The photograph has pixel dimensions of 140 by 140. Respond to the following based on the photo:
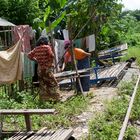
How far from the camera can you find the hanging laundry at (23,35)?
420 inches

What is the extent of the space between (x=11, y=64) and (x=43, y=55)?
0.88 m

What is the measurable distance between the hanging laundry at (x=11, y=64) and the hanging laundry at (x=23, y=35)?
2.86 feet

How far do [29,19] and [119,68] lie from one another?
4569mm

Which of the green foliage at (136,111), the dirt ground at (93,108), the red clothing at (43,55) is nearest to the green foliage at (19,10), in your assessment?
the dirt ground at (93,108)

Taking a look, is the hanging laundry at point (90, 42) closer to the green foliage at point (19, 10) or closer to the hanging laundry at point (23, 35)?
the green foliage at point (19, 10)

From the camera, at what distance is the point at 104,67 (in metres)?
16.8

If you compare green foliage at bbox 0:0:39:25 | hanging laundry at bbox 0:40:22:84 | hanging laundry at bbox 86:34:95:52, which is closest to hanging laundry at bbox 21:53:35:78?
→ hanging laundry at bbox 0:40:22:84

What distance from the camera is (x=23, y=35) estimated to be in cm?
1072

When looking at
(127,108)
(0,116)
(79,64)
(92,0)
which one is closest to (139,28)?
(92,0)

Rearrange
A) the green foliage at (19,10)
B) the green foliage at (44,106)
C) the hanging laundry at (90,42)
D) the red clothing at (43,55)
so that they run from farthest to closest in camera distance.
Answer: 1. the green foliage at (19,10)
2. the hanging laundry at (90,42)
3. the red clothing at (43,55)
4. the green foliage at (44,106)

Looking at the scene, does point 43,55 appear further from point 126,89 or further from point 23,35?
point 126,89

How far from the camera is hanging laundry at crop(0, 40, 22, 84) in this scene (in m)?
9.56

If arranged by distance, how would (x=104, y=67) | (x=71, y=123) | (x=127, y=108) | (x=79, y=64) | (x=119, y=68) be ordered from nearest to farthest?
(x=71, y=123)
(x=127, y=108)
(x=79, y=64)
(x=119, y=68)
(x=104, y=67)

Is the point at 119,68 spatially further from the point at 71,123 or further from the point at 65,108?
the point at 71,123
